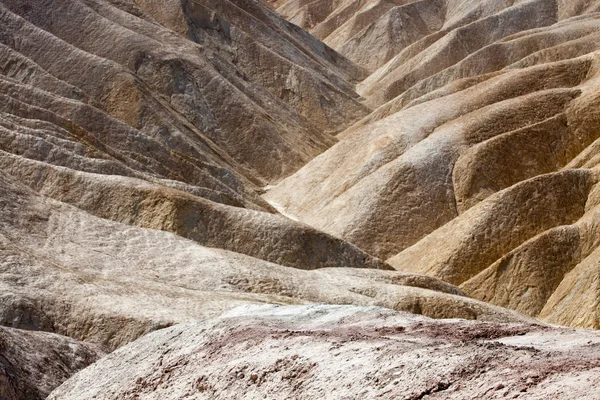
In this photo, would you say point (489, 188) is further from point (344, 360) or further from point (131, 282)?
point (344, 360)

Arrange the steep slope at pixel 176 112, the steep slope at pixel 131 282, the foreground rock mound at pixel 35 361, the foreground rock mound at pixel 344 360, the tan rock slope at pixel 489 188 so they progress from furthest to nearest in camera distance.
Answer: the tan rock slope at pixel 489 188, the steep slope at pixel 176 112, the steep slope at pixel 131 282, the foreground rock mound at pixel 35 361, the foreground rock mound at pixel 344 360

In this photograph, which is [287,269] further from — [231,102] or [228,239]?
[231,102]

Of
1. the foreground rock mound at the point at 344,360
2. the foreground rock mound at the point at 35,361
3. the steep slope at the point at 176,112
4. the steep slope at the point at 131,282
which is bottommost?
the foreground rock mound at the point at 344,360

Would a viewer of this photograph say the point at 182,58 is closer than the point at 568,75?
No

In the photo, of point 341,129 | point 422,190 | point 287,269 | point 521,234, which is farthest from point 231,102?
point 287,269

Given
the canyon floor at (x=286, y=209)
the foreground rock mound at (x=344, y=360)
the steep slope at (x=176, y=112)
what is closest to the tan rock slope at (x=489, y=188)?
the canyon floor at (x=286, y=209)

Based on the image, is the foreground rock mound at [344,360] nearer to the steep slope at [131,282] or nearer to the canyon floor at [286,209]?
the canyon floor at [286,209]

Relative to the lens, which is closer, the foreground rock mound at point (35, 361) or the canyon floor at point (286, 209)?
the canyon floor at point (286, 209)
